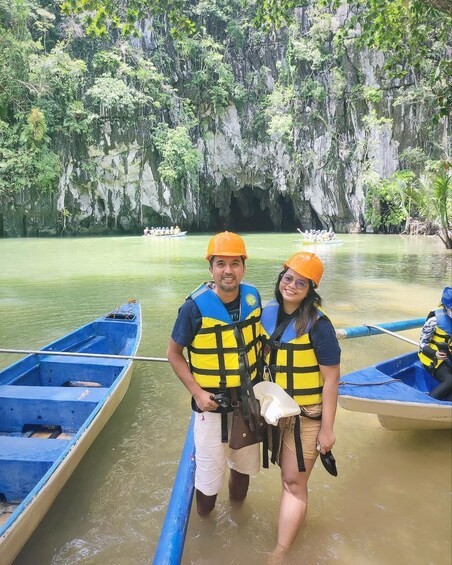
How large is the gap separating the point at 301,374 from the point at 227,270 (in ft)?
1.97

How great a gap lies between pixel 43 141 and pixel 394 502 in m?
26.8

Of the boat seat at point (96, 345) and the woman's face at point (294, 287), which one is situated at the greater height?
the woman's face at point (294, 287)

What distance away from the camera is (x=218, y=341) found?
2074 mm

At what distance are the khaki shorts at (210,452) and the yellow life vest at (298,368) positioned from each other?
1.14 feet

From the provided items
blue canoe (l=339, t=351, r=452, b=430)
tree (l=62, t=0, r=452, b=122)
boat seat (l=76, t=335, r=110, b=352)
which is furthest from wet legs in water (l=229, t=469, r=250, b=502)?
tree (l=62, t=0, r=452, b=122)

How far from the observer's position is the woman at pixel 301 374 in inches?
78.1

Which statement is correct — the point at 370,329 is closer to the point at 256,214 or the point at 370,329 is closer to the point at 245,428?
the point at 245,428

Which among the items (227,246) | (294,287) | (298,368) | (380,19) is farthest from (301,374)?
(380,19)

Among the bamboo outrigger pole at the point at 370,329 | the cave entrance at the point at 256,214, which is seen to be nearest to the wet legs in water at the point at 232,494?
the bamboo outrigger pole at the point at 370,329

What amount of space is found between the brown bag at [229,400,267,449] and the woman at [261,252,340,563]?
11 cm

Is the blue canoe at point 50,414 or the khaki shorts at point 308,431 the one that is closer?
the khaki shorts at point 308,431

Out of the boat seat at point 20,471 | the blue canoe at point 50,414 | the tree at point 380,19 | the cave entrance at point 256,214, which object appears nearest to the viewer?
the blue canoe at point 50,414

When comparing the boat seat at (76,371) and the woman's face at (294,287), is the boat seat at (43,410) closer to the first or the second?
the boat seat at (76,371)

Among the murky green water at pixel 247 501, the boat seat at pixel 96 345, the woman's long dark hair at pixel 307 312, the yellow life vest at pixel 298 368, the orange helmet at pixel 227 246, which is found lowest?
the murky green water at pixel 247 501
